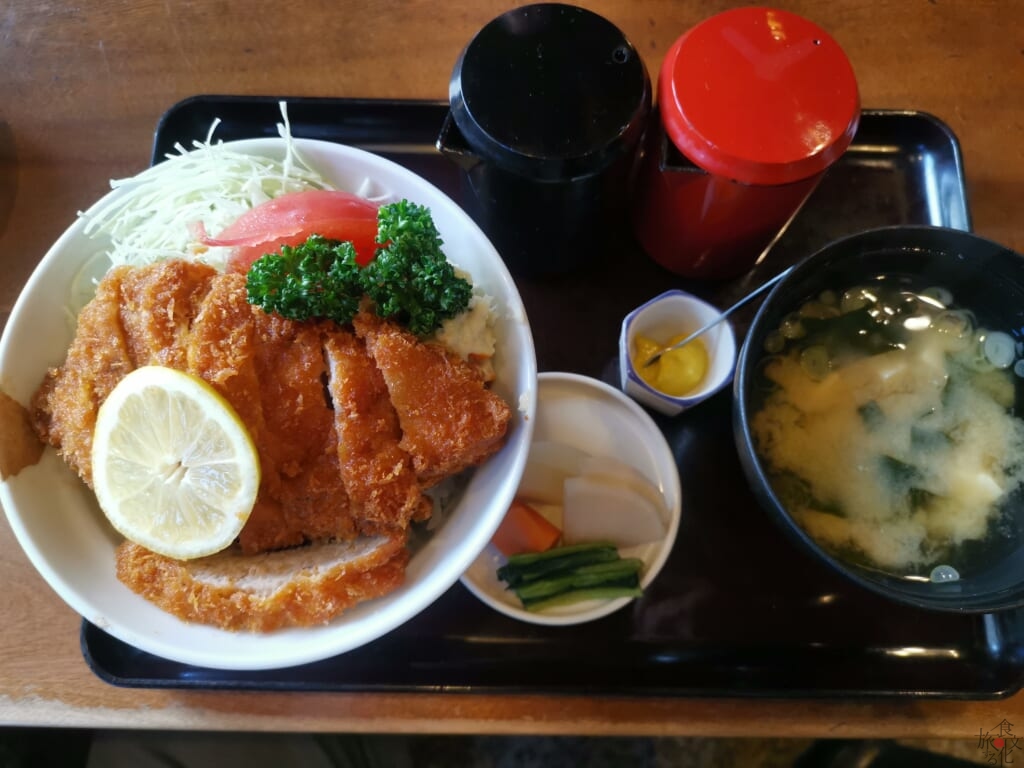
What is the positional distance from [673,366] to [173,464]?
1017 millimetres

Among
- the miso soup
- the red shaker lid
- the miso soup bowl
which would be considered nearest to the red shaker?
the red shaker lid

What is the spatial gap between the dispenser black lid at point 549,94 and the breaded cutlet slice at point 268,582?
75 cm

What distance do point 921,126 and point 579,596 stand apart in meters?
1.45

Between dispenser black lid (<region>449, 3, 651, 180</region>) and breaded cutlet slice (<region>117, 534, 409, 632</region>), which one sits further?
dispenser black lid (<region>449, 3, 651, 180</region>)

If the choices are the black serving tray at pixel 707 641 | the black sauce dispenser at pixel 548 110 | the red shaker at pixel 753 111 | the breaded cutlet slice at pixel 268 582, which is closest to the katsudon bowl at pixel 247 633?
the breaded cutlet slice at pixel 268 582

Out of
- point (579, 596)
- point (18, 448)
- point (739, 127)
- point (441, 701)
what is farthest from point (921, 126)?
point (18, 448)

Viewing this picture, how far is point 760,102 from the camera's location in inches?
49.5

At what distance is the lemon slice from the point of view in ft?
3.60

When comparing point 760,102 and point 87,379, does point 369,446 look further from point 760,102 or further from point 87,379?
point 760,102

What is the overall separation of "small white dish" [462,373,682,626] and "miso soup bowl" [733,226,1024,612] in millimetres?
215

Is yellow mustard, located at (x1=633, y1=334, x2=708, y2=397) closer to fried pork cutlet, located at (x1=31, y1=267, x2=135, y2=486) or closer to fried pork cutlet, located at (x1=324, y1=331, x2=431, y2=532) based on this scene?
fried pork cutlet, located at (x1=324, y1=331, x2=431, y2=532)

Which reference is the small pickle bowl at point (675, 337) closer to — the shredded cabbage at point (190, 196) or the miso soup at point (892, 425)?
the miso soup at point (892, 425)

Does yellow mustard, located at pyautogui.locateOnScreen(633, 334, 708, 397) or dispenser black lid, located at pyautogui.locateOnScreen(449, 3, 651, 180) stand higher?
dispenser black lid, located at pyautogui.locateOnScreen(449, 3, 651, 180)

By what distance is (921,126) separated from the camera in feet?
5.63
